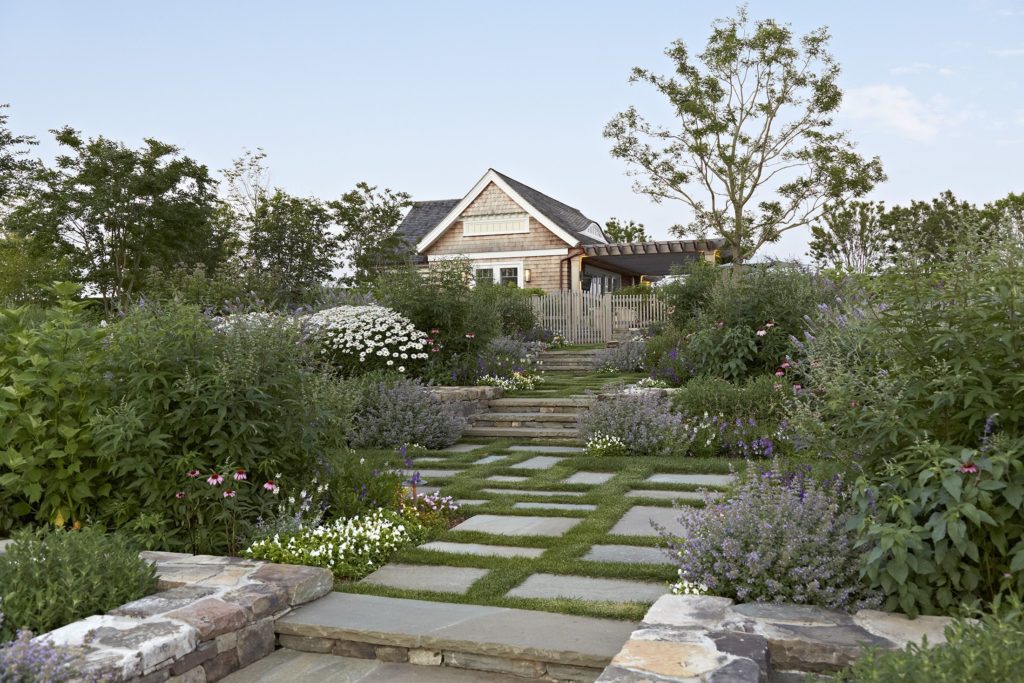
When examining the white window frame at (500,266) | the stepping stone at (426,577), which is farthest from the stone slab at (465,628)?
the white window frame at (500,266)

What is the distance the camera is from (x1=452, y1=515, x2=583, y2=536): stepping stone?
4.84 metres

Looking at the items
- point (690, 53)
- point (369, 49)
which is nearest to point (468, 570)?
point (369, 49)

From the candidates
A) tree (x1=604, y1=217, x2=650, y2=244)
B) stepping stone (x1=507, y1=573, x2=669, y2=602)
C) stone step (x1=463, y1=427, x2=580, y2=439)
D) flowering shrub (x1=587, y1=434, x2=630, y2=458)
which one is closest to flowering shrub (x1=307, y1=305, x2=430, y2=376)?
stone step (x1=463, y1=427, x2=580, y2=439)

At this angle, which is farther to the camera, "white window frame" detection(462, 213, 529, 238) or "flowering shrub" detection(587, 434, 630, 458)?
"white window frame" detection(462, 213, 529, 238)

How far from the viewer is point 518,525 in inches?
199

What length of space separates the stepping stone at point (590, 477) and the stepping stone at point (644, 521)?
101 cm

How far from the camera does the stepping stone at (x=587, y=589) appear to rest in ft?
11.7

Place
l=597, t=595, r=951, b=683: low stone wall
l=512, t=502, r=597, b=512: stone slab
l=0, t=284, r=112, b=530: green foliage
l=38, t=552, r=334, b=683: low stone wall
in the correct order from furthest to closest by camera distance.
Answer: l=512, t=502, r=597, b=512: stone slab
l=0, t=284, r=112, b=530: green foliage
l=38, t=552, r=334, b=683: low stone wall
l=597, t=595, r=951, b=683: low stone wall

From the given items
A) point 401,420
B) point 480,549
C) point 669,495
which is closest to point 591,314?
point 401,420

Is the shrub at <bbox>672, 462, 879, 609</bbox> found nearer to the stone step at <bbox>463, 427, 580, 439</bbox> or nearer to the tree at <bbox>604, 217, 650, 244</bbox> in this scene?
the stone step at <bbox>463, 427, 580, 439</bbox>

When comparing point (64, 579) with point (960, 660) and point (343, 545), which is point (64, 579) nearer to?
point (343, 545)

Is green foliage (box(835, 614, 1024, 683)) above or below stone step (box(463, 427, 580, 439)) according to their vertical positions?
above

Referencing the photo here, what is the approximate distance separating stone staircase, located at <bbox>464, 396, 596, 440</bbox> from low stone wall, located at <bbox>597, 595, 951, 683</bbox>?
18.8 ft

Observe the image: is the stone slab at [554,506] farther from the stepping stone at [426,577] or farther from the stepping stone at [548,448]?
the stepping stone at [548,448]
